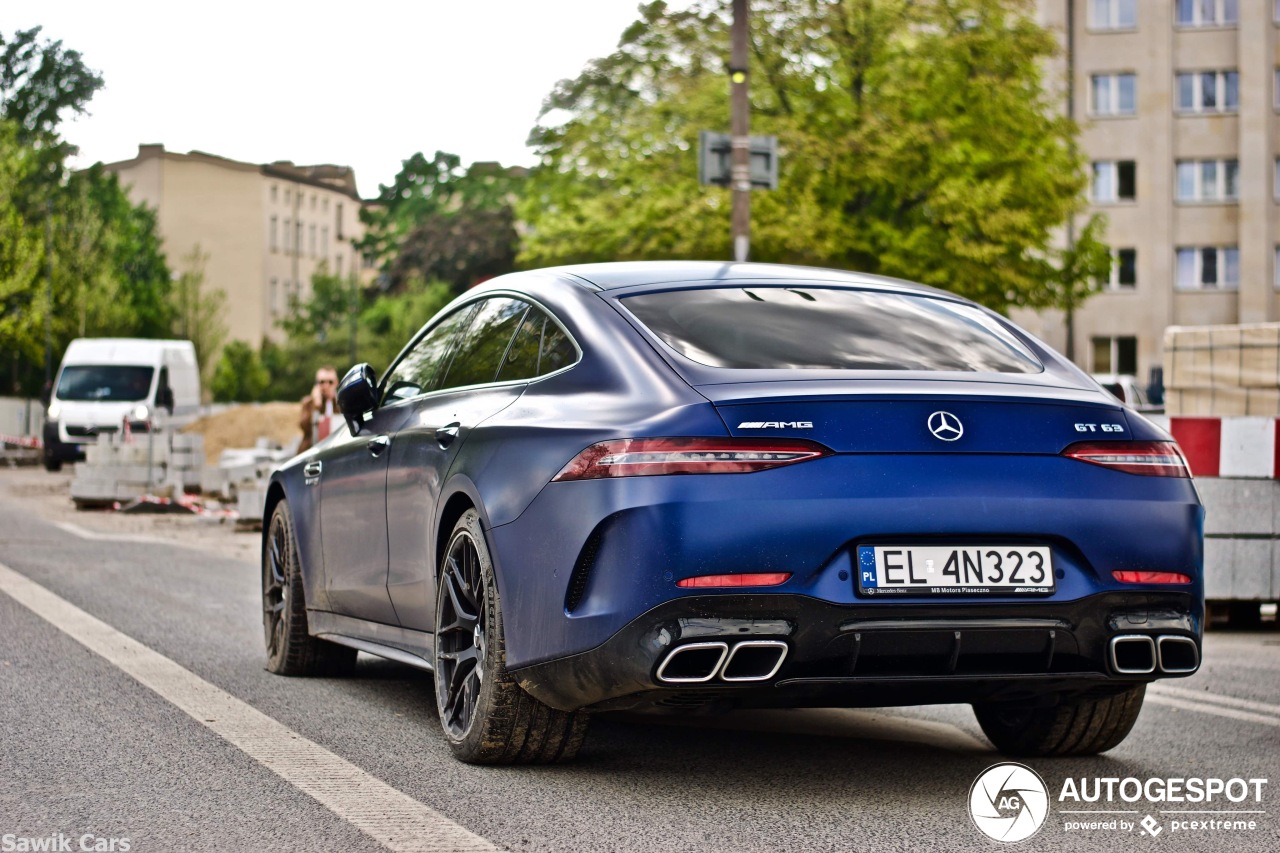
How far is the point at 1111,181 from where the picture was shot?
60.4 metres

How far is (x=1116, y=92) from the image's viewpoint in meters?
60.3

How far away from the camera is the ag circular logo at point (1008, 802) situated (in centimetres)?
480

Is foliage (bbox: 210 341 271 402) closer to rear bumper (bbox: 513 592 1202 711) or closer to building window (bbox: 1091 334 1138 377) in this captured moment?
building window (bbox: 1091 334 1138 377)

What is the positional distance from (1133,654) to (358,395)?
3.09m

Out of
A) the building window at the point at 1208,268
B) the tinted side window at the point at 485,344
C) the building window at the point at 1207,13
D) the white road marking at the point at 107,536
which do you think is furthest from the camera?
the building window at the point at 1208,268

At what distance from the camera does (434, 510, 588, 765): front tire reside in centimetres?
536

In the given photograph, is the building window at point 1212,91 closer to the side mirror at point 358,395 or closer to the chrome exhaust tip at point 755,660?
the side mirror at point 358,395

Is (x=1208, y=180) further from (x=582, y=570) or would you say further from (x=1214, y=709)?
(x=582, y=570)

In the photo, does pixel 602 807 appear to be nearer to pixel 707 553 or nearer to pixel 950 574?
pixel 707 553

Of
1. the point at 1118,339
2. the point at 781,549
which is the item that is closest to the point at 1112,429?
the point at 781,549

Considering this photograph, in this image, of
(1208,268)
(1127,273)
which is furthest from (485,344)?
(1208,268)

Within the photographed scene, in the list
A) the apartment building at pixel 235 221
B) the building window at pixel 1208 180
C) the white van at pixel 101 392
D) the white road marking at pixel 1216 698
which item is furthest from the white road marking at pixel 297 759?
the apartment building at pixel 235 221

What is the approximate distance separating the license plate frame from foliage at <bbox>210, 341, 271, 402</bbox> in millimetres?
82451

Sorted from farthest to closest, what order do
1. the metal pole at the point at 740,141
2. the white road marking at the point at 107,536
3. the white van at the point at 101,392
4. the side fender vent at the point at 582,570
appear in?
the white van at the point at 101,392 < the metal pole at the point at 740,141 < the white road marking at the point at 107,536 < the side fender vent at the point at 582,570
